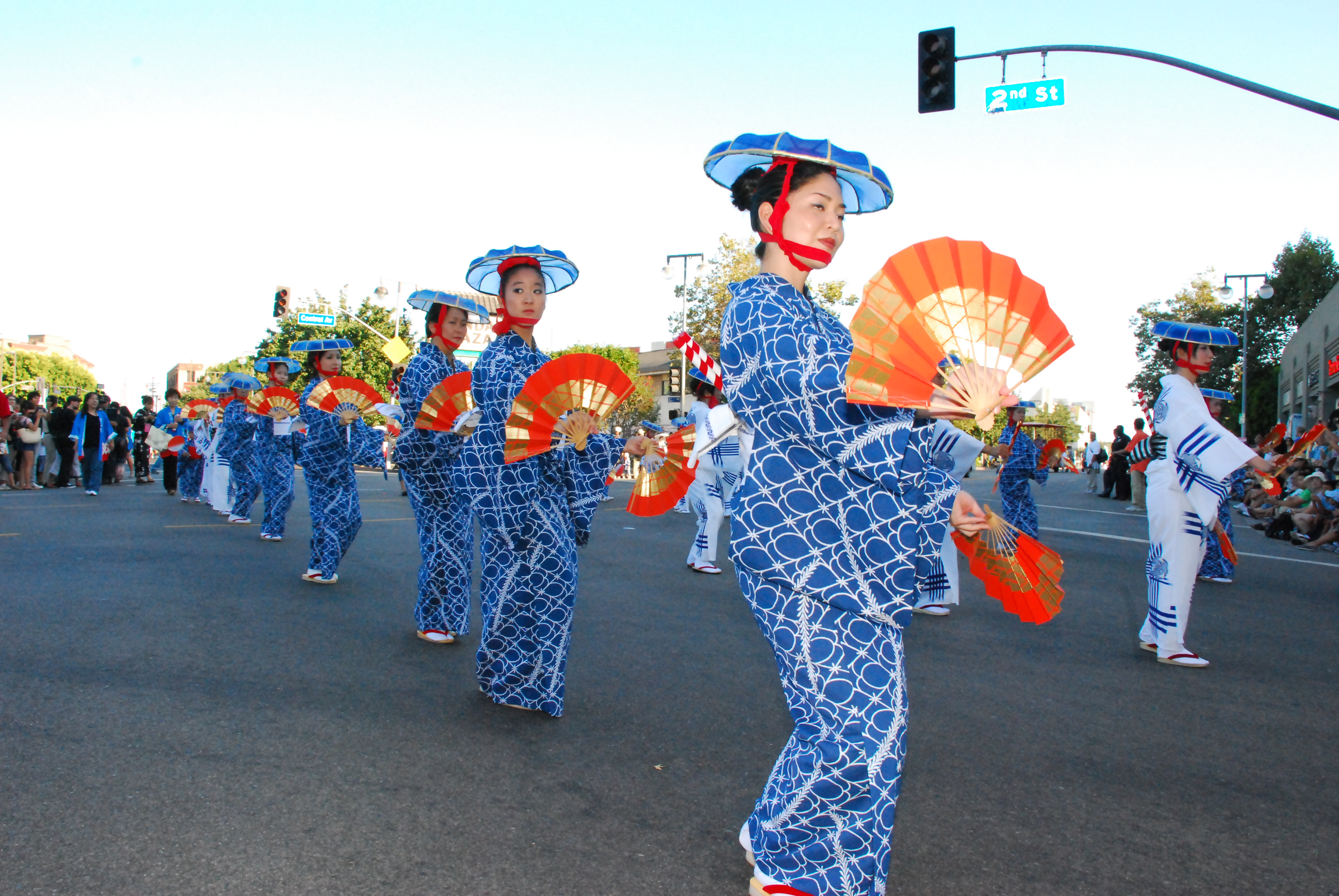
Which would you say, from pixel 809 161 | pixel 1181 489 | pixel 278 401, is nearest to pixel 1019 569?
pixel 809 161

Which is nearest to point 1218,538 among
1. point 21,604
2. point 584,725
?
point 584,725

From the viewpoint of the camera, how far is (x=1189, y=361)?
17.8 ft

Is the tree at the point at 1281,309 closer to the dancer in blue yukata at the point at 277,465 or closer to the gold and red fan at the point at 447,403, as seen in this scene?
the dancer in blue yukata at the point at 277,465

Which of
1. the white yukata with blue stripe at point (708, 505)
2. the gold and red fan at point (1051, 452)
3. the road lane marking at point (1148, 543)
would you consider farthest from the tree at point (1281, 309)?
the white yukata with blue stripe at point (708, 505)

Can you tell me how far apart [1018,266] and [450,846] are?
2.17 metres

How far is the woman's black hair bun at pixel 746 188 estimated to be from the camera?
8.99ft

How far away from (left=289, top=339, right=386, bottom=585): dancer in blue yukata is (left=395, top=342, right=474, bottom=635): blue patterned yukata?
1.89 meters

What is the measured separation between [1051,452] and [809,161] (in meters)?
8.55

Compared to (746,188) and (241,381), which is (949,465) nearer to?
(746,188)

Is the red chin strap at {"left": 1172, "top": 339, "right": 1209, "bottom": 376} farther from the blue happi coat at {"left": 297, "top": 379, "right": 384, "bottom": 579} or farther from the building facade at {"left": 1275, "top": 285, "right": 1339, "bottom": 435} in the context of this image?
the building facade at {"left": 1275, "top": 285, "right": 1339, "bottom": 435}

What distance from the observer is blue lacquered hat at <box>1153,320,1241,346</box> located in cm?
533

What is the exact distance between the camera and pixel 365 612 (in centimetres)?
635

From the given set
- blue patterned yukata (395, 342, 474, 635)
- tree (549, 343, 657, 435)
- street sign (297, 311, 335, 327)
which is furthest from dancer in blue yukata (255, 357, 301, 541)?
tree (549, 343, 657, 435)

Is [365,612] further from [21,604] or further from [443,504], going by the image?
[21,604]
